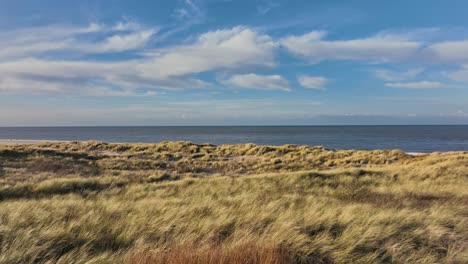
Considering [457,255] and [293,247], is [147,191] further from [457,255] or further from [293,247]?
[457,255]

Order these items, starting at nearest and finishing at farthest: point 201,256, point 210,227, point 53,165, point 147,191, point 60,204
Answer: point 201,256 → point 210,227 → point 60,204 → point 147,191 → point 53,165

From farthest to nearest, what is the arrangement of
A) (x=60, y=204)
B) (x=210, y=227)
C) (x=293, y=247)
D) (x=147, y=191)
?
(x=147, y=191) < (x=60, y=204) < (x=210, y=227) < (x=293, y=247)

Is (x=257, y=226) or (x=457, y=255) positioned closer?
(x=457, y=255)

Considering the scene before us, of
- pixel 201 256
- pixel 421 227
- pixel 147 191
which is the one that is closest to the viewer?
pixel 201 256

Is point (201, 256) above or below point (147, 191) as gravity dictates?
above

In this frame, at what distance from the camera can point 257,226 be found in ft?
17.1

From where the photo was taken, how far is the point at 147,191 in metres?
10.4

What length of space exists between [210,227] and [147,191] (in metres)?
5.96

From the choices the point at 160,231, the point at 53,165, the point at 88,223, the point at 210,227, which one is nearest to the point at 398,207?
the point at 210,227

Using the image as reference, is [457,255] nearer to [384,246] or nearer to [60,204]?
[384,246]

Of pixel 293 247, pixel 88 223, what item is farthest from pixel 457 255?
pixel 88 223

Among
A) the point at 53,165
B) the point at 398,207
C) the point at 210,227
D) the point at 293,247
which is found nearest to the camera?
the point at 293,247

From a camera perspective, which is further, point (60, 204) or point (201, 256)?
point (60, 204)

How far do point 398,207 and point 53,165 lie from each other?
2034 cm
